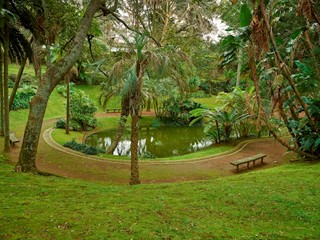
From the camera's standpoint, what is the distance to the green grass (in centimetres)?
451

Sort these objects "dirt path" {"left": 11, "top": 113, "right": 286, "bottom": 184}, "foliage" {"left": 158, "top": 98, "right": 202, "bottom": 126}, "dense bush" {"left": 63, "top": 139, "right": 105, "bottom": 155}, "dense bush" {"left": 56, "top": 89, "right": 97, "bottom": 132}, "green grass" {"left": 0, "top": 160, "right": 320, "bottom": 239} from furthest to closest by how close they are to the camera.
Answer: "foliage" {"left": 158, "top": 98, "right": 202, "bottom": 126}, "dense bush" {"left": 56, "top": 89, "right": 97, "bottom": 132}, "dense bush" {"left": 63, "top": 139, "right": 105, "bottom": 155}, "dirt path" {"left": 11, "top": 113, "right": 286, "bottom": 184}, "green grass" {"left": 0, "top": 160, "right": 320, "bottom": 239}

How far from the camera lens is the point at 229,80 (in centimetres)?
3484

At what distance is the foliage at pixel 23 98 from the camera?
881 inches

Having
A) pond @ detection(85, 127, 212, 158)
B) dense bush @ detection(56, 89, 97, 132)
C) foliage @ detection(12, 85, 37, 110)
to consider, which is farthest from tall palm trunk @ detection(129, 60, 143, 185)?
foliage @ detection(12, 85, 37, 110)

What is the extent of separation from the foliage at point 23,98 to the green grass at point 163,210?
16.1 m

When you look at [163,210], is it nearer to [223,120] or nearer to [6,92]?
[6,92]

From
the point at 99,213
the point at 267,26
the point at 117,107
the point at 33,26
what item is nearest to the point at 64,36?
the point at 33,26

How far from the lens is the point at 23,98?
23.5 m

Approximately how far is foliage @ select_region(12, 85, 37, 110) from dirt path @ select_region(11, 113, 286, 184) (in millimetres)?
9018

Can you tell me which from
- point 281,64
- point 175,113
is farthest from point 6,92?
point 175,113

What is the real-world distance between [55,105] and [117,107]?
5.93m

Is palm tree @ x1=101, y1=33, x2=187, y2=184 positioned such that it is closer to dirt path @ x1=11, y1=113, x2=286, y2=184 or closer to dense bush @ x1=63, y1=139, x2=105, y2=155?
dirt path @ x1=11, y1=113, x2=286, y2=184

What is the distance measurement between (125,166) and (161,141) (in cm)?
855

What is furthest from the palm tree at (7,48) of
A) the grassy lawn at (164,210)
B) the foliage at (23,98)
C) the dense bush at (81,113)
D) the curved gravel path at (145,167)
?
the foliage at (23,98)
